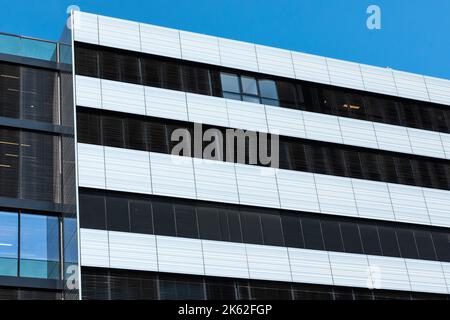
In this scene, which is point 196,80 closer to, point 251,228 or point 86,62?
point 86,62

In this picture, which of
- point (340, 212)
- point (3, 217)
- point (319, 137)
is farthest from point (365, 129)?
point (3, 217)

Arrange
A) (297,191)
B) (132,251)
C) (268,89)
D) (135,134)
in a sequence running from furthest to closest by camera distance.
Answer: (268,89) → (297,191) → (135,134) → (132,251)

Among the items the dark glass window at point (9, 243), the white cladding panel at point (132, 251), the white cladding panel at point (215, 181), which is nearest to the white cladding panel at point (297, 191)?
the white cladding panel at point (215, 181)

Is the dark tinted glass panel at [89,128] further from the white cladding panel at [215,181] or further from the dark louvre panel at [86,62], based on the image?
the white cladding panel at [215,181]

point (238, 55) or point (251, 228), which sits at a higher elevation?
point (238, 55)

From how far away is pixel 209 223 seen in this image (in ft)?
124

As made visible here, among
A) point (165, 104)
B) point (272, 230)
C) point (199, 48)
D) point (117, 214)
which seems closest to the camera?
point (117, 214)

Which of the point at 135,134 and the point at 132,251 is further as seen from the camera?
the point at 135,134

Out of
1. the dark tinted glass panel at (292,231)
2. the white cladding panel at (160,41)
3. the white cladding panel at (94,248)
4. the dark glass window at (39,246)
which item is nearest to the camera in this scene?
the white cladding panel at (94,248)

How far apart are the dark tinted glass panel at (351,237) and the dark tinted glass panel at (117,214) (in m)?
11.7

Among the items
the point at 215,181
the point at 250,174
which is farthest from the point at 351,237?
the point at 215,181

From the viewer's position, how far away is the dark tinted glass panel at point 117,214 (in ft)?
117

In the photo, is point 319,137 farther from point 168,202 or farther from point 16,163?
point 16,163

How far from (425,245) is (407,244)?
130 cm
